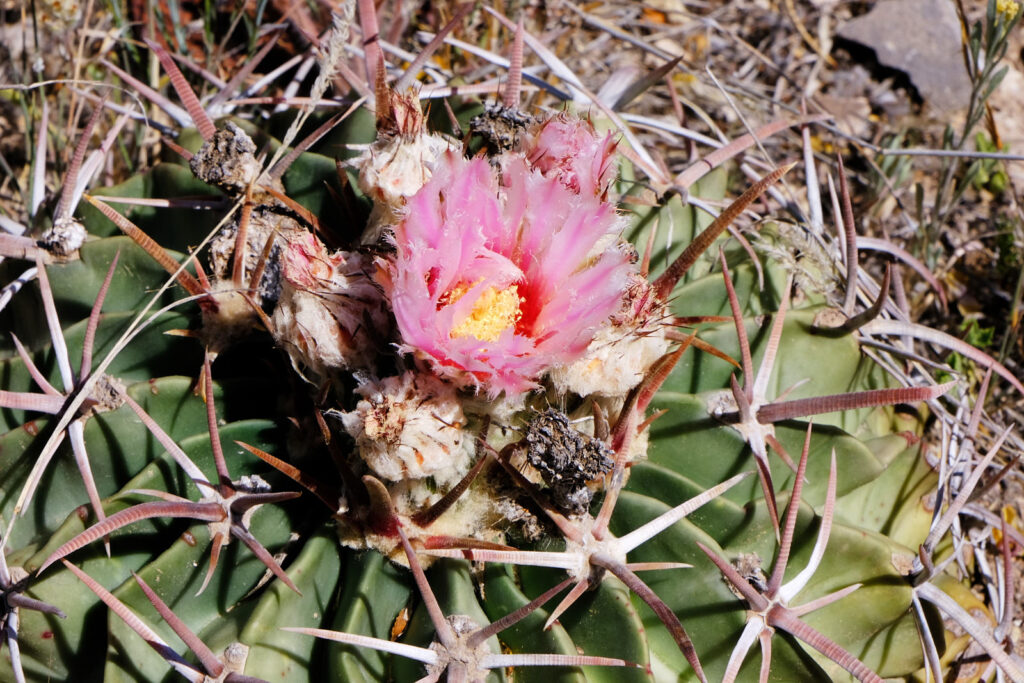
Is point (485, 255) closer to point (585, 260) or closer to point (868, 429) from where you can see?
point (585, 260)

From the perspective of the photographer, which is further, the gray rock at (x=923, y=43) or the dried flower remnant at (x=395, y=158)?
the gray rock at (x=923, y=43)

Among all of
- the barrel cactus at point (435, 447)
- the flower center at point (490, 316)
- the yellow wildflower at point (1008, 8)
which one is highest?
the yellow wildflower at point (1008, 8)

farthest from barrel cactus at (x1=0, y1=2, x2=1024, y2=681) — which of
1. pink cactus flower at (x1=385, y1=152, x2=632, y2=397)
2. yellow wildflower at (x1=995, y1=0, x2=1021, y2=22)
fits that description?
yellow wildflower at (x1=995, y1=0, x2=1021, y2=22)

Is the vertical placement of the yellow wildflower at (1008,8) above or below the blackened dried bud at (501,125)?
above

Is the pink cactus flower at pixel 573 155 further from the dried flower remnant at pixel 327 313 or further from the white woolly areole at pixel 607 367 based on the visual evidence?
the dried flower remnant at pixel 327 313

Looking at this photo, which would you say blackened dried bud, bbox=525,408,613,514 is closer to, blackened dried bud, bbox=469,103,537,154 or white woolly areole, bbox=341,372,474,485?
white woolly areole, bbox=341,372,474,485

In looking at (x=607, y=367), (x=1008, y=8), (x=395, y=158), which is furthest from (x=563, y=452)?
(x=1008, y=8)

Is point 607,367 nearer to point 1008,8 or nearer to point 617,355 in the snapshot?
point 617,355

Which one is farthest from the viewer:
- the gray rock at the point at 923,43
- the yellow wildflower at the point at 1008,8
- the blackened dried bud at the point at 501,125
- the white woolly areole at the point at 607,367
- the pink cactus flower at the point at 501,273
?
the gray rock at the point at 923,43

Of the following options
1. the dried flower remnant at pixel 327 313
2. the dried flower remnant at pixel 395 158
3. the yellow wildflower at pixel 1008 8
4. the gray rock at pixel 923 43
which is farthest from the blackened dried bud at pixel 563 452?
the gray rock at pixel 923 43
